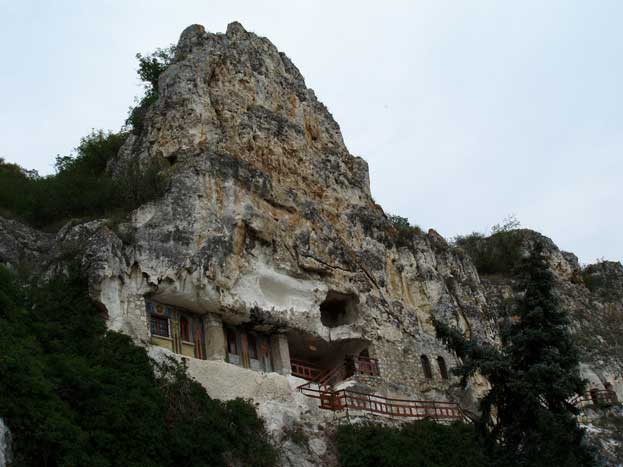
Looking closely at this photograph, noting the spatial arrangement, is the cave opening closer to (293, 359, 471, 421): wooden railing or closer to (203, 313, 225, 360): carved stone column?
(293, 359, 471, 421): wooden railing

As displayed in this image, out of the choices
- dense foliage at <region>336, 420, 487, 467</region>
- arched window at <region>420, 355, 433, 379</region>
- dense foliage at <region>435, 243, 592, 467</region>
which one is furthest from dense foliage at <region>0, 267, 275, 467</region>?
arched window at <region>420, 355, 433, 379</region>

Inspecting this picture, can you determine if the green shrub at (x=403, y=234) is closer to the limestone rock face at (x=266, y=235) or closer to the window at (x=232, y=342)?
the limestone rock face at (x=266, y=235)

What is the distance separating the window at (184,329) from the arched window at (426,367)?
30.7 feet

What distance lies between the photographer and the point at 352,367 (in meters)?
30.5

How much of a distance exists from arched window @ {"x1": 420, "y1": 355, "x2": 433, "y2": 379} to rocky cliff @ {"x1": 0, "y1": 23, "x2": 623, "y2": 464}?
11 centimetres

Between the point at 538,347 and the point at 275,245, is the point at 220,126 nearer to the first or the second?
the point at 275,245

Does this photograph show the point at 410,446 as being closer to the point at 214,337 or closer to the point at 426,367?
the point at 426,367

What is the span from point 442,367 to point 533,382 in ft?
30.4

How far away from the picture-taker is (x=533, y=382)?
23375 millimetres

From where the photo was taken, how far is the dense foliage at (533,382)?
22.9 meters

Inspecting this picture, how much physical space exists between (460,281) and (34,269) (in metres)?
18.8

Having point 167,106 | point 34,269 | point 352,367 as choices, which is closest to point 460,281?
point 352,367

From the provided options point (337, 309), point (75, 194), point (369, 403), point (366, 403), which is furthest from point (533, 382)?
point (75, 194)

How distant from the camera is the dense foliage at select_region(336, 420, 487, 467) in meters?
25.1
